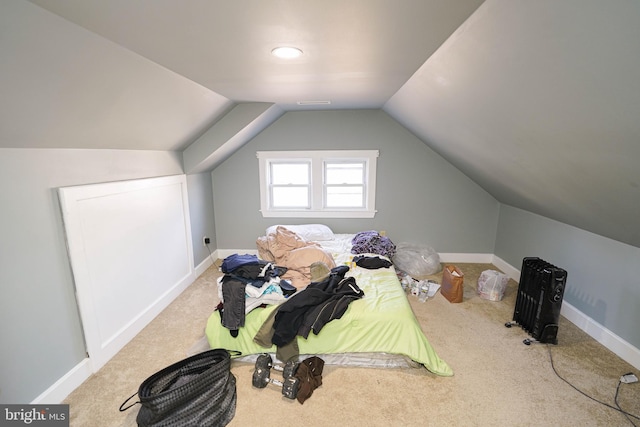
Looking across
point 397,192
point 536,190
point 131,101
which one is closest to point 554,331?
point 536,190

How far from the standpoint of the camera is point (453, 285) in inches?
121

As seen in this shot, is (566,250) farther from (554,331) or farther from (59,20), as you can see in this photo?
(59,20)

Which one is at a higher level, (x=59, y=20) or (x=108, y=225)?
(x=59, y=20)

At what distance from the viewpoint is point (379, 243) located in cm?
364

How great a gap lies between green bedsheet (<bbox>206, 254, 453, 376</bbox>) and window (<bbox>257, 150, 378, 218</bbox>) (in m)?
2.17

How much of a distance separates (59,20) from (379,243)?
10.8 feet

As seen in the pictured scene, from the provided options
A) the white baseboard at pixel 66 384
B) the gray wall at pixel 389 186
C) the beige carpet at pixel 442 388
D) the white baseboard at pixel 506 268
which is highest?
the gray wall at pixel 389 186

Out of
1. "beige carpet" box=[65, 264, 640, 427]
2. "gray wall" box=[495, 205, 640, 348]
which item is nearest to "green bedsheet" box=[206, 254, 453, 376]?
"beige carpet" box=[65, 264, 640, 427]

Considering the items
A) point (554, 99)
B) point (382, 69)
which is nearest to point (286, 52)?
point (382, 69)

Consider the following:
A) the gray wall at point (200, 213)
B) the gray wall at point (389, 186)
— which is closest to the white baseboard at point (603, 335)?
the gray wall at point (389, 186)

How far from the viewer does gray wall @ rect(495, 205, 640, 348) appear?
2.21 metres

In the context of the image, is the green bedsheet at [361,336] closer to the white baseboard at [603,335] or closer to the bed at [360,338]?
the bed at [360,338]

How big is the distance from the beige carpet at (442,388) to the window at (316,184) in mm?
2022

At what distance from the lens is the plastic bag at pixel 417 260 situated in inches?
149
